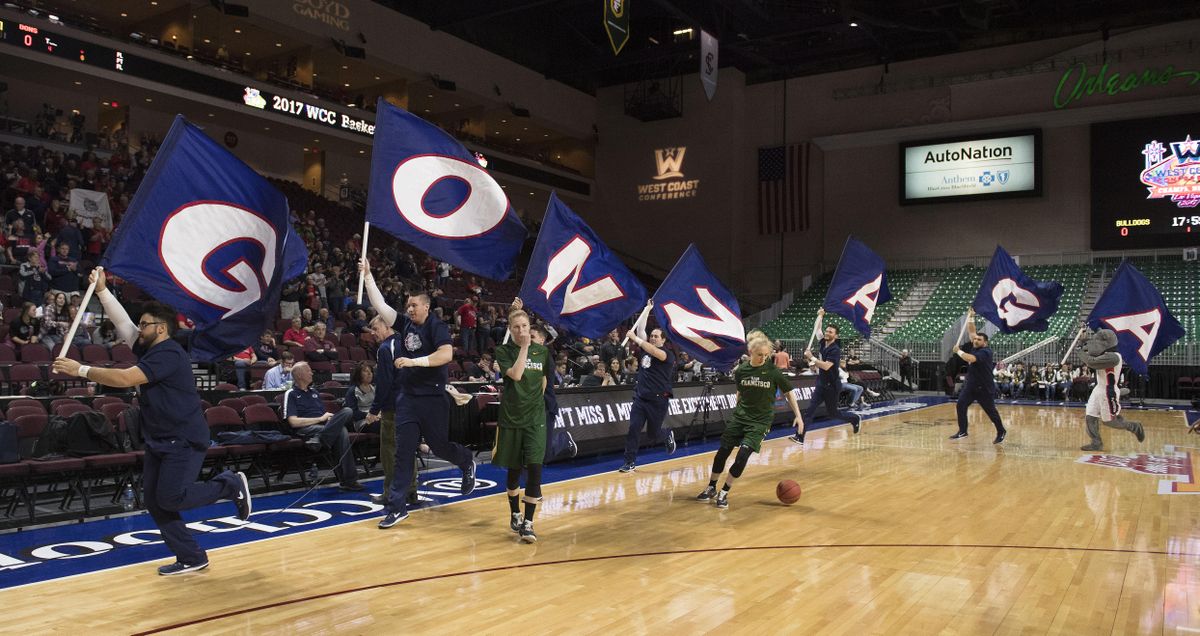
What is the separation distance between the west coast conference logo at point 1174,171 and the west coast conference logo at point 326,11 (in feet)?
91.2

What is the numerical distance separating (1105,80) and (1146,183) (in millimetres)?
3960

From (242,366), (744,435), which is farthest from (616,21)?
(744,435)

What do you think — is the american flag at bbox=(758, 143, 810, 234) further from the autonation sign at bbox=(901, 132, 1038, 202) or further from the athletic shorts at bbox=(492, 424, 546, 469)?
the athletic shorts at bbox=(492, 424, 546, 469)

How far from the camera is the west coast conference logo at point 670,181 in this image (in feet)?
125

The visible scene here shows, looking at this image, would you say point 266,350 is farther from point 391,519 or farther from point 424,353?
point 391,519

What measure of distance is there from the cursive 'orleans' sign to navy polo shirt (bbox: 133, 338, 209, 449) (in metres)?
33.5

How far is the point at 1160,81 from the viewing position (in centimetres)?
3027

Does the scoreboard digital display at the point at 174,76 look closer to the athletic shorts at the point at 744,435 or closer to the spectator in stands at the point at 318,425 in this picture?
the spectator in stands at the point at 318,425

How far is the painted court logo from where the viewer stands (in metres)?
10.1

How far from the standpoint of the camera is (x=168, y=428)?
564 centimetres

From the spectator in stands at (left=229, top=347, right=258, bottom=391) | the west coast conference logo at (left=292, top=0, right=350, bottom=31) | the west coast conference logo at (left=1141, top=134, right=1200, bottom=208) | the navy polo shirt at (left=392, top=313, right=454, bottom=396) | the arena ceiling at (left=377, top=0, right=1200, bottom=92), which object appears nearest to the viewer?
the navy polo shirt at (left=392, top=313, right=454, bottom=396)

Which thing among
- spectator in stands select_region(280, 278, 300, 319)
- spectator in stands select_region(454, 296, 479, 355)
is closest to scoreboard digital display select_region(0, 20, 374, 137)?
spectator in stands select_region(280, 278, 300, 319)

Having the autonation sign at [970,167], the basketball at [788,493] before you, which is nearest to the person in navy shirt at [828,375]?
the basketball at [788,493]

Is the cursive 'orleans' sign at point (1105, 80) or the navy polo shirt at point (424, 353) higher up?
the cursive 'orleans' sign at point (1105, 80)
